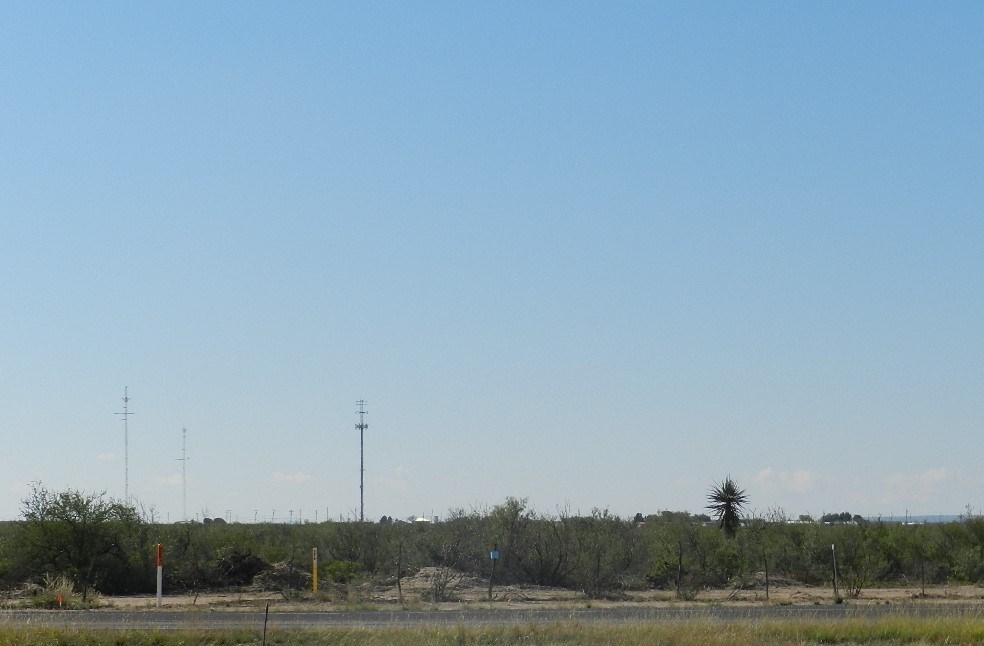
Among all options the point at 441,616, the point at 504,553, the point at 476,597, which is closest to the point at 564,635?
the point at 441,616

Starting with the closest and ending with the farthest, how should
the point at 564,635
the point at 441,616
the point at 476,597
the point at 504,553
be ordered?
the point at 564,635 → the point at 441,616 → the point at 476,597 → the point at 504,553

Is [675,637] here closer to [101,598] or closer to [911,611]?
[911,611]

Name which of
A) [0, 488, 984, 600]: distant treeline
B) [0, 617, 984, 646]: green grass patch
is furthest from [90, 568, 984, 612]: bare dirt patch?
[0, 617, 984, 646]: green grass patch

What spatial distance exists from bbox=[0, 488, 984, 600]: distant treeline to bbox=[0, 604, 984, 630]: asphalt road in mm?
7542

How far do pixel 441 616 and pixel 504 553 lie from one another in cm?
1582

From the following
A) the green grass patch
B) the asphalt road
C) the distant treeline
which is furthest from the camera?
the distant treeline

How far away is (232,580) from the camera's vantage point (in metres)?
42.2

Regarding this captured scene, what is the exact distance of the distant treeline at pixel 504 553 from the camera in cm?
4103

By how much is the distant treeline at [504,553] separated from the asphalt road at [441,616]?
754 cm

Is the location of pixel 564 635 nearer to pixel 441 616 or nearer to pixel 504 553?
pixel 441 616

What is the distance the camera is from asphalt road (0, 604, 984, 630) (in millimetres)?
24844

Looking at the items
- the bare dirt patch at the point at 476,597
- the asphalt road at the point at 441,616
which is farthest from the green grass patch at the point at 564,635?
the bare dirt patch at the point at 476,597

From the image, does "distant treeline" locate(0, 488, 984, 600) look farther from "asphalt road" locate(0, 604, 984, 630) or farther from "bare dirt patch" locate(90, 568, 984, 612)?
"asphalt road" locate(0, 604, 984, 630)

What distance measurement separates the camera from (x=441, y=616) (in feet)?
95.3
